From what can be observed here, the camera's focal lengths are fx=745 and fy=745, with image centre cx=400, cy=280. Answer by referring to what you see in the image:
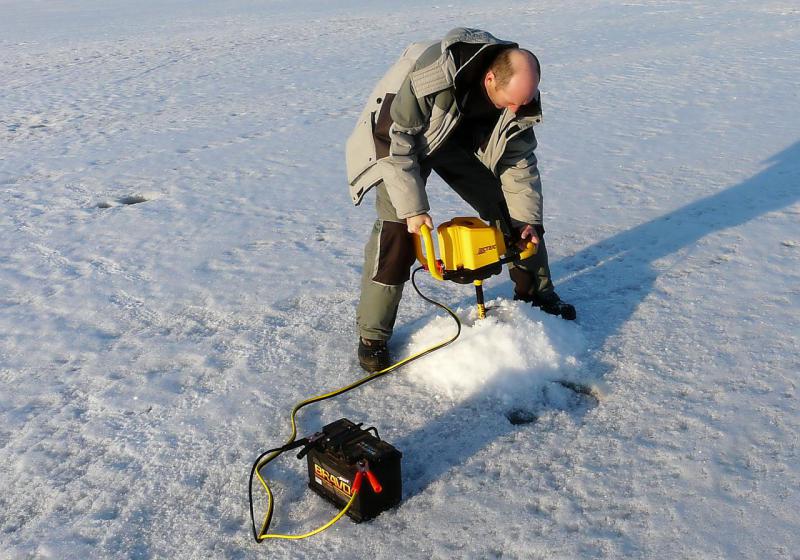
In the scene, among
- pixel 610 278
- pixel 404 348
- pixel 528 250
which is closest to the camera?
pixel 528 250

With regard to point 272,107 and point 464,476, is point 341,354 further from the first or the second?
point 272,107

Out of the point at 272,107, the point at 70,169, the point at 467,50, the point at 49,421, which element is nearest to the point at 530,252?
the point at 467,50

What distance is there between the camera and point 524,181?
3238 mm

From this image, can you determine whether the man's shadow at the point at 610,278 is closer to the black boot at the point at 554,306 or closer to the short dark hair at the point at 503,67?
the black boot at the point at 554,306

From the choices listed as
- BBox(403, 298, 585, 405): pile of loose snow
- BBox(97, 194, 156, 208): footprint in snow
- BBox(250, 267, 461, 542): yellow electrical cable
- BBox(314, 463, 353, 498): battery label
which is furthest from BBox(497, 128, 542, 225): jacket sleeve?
BBox(97, 194, 156, 208): footprint in snow

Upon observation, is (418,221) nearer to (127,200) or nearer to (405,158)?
(405,158)

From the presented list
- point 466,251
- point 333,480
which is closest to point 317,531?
point 333,480

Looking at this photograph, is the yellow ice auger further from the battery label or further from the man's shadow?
the battery label

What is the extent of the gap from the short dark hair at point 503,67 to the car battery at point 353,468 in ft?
4.38

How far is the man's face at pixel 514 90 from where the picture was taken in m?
2.64

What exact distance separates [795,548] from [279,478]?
1612mm

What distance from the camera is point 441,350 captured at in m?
3.18

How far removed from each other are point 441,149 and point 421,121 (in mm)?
329

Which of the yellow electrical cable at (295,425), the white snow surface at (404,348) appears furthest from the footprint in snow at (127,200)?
the yellow electrical cable at (295,425)
